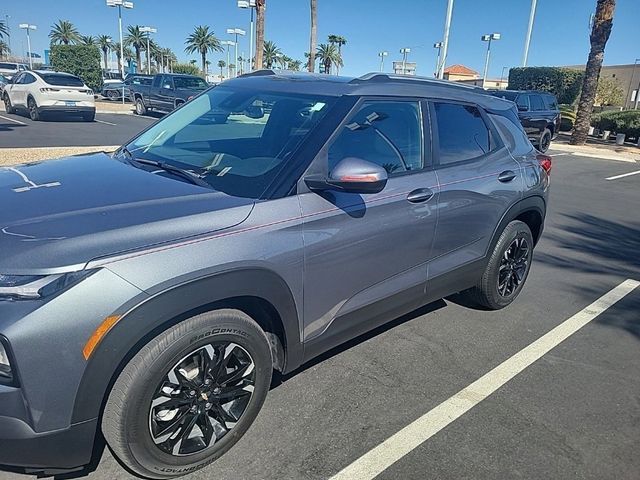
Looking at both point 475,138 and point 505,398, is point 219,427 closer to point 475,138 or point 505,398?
point 505,398

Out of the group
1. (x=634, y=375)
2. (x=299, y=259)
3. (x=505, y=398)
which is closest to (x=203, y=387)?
(x=299, y=259)

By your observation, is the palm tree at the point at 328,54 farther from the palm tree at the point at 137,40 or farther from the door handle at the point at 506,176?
the door handle at the point at 506,176

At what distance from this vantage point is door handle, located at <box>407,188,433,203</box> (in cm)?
309

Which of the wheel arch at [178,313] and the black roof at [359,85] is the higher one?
the black roof at [359,85]

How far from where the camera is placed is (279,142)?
282 centimetres

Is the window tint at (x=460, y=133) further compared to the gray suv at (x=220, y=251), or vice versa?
the window tint at (x=460, y=133)

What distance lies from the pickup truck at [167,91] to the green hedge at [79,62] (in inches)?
824

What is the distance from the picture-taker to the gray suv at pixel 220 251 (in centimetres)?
185

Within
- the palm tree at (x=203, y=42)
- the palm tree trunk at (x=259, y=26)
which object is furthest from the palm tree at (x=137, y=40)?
the palm tree trunk at (x=259, y=26)

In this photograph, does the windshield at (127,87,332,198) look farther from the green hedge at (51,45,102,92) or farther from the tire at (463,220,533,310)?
the green hedge at (51,45,102,92)

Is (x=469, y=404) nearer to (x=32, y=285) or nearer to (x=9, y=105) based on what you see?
(x=32, y=285)

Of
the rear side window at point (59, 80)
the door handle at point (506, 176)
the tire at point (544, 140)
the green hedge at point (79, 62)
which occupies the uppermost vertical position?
the green hedge at point (79, 62)

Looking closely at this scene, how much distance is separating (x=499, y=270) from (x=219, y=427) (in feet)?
9.07

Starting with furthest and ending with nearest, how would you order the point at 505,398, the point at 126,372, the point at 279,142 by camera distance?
the point at 505,398
the point at 279,142
the point at 126,372
